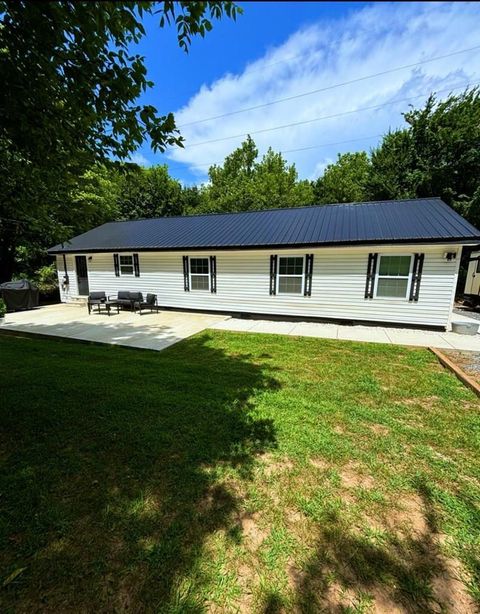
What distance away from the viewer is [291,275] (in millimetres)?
9438

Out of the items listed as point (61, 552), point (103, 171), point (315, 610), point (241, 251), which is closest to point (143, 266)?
point (241, 251)

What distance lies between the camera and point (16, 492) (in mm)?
2266

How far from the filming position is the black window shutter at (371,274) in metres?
8.38

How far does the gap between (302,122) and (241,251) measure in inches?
514

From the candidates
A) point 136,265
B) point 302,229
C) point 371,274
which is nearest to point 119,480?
point 371,274

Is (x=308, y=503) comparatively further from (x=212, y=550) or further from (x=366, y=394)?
(x=366, y=394)

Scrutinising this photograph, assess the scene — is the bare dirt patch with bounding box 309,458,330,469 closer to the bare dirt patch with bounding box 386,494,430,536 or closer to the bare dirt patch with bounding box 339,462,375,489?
the bare dirt patch with bounding box 339,462,375,489

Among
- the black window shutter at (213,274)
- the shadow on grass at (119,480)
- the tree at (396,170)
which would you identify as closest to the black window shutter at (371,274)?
the black window shutter at (213,274)

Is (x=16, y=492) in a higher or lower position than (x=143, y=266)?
lower

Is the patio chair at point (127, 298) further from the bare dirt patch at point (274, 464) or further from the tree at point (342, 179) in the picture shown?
the tree at point (342, 179)

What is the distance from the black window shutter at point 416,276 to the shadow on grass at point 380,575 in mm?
7284

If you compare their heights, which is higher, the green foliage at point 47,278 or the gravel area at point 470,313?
the green foliage at point 47,278

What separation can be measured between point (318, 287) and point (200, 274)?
14.7 feet

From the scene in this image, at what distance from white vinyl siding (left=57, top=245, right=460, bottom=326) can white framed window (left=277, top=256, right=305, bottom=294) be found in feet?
0.54
